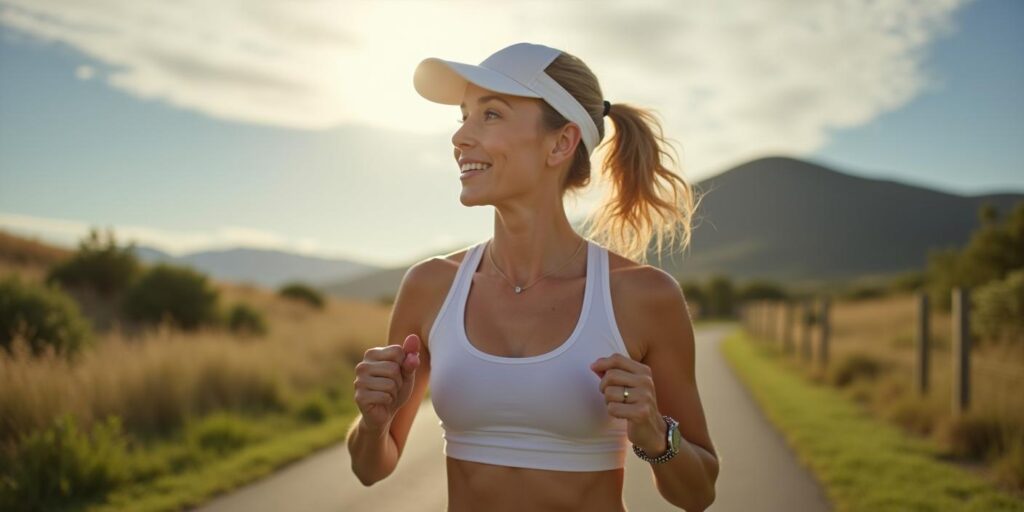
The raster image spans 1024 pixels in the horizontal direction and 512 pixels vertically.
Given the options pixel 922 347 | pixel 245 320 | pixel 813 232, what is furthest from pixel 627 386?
pixel 813 232

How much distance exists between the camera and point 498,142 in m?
2.39

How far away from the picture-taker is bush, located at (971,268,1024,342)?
46.6 ft

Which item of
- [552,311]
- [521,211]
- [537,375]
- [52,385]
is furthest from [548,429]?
[52,385]

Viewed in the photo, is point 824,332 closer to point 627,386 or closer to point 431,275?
point 431,275

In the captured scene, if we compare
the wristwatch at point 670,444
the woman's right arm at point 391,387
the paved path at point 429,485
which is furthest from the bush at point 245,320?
the wristwatch at point 670,444

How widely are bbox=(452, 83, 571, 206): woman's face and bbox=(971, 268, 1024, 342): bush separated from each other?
44.8ft

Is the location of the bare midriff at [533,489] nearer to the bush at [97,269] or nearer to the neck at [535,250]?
the neck at [535,250]

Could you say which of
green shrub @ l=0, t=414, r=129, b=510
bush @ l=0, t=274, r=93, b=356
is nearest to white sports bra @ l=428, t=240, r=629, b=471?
green shrub @ l=0, t=414, r=129, b=510

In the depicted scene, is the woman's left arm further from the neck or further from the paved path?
the paved path

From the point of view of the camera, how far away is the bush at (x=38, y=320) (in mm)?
9930

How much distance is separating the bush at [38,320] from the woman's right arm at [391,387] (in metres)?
8.59

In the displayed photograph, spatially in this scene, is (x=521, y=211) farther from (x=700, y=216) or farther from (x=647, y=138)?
(x=700, y=216)

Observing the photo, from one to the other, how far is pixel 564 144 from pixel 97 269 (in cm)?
2063

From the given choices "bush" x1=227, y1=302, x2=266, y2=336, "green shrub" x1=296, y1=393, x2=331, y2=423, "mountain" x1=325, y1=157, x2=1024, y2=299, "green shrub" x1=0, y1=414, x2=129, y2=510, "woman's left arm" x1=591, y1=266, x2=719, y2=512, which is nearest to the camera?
"woman's left arm" x1=591, y1=266, x2=719, y2=512
